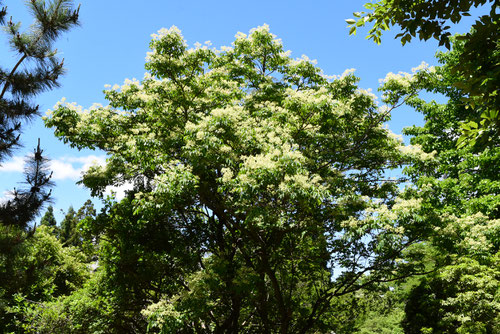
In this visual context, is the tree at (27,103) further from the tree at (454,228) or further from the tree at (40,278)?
the tree at (454,228)

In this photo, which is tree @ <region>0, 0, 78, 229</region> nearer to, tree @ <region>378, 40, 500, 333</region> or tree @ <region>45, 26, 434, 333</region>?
tree @ <region>45, 26, 434, 333</region>

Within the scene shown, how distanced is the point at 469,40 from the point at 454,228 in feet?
23.4

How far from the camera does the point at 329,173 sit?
9273mm

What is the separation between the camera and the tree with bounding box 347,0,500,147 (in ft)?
9.09

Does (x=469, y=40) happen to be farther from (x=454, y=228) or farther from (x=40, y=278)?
(x=40, y=278)

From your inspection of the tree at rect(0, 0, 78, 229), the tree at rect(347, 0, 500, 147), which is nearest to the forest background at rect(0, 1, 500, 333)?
the tree at rect(0, 0, 78, 229)

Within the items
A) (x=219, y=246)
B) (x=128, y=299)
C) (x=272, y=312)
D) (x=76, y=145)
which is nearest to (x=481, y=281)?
(x=272, y=312)

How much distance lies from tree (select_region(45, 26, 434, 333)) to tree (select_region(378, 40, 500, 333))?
46.6 inches

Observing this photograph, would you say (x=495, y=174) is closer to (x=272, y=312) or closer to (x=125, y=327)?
(x=272, y=312)

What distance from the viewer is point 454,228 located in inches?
342

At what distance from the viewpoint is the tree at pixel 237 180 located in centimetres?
745

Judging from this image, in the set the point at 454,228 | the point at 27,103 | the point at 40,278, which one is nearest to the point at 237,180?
the point at 27,103

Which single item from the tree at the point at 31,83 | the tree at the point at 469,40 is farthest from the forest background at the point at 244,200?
the tree at the point at 469,40

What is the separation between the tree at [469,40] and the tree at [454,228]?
292 centimetres
